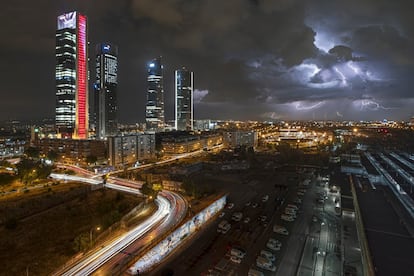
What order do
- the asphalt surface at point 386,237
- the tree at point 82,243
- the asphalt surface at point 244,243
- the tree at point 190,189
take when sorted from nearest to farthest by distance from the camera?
the asphalt surface at point 244,243 < the asphalt surface at point 386,237 < the tree at point 82,243 < the tree at point 190,189

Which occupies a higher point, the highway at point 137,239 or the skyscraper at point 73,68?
the skyscraper at point 73,68

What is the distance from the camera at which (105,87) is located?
66.4 m

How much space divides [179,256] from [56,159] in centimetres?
3190

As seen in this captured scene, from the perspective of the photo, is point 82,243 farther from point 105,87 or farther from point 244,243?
point 105,87

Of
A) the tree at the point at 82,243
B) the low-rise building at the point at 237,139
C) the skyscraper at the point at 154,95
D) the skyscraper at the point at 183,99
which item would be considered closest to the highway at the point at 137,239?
the tree at the point at 82,243

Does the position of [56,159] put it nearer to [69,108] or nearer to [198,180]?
[69,108]

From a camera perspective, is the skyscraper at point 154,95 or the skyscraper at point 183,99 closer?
the skyscraper at point 183,99

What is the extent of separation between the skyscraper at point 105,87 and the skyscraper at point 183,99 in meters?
26.3

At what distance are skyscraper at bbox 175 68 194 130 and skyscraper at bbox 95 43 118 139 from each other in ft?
86.4

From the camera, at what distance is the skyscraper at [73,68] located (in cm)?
4678

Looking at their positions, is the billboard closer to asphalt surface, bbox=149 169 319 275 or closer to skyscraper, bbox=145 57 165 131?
skyscraper, bbox=145 57 165 131

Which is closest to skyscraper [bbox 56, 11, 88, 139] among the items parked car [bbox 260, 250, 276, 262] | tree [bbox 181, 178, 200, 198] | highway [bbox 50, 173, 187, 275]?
tree [bbox 181, 178, 200, 198]

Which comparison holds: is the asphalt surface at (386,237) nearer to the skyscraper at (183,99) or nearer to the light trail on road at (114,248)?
the light trail on road at (114,248)

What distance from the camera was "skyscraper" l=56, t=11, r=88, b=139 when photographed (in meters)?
46.8
